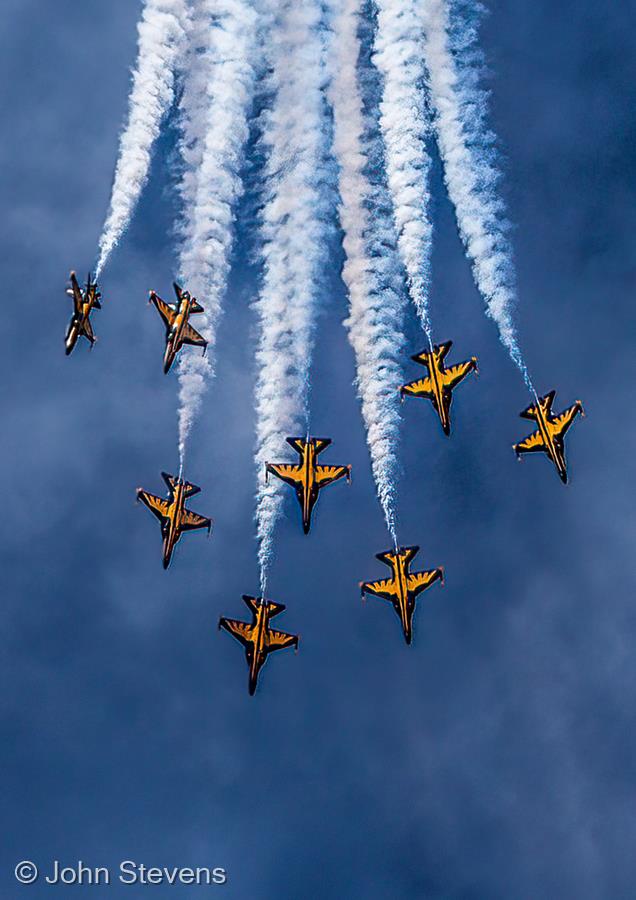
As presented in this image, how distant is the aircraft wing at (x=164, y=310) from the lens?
41219mm

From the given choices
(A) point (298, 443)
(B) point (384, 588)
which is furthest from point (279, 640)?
(A) point (298, 443)

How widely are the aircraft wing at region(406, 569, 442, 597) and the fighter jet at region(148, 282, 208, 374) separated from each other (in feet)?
56.6

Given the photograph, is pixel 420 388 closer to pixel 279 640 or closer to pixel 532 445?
pixel 532 445

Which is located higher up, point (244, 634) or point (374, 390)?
point (374, 390)

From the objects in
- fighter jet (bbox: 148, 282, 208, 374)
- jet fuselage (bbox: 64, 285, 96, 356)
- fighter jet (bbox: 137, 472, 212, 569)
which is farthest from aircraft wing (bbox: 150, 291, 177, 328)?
fighter jet (bbox: 137, 472, 212, 569)

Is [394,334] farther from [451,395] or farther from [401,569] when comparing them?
[401,569]

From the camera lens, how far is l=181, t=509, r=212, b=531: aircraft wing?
4338 centimetres

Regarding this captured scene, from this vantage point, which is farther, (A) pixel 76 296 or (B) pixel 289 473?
(B) pixel 289 473

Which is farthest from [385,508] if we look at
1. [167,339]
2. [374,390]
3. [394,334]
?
[167,339]

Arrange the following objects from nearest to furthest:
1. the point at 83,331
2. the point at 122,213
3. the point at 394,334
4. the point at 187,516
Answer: the point at 122,213
the point at 394,334
the point at 83,331
the point at 187,516

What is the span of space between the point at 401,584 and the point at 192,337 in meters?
18.1

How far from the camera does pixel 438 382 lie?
41.6 m

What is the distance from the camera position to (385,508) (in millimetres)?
36594

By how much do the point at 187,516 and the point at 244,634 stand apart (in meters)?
7.48
